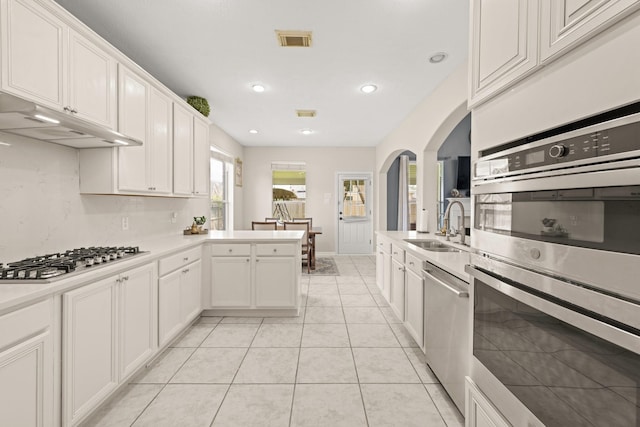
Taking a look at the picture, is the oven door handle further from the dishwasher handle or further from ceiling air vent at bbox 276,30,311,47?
ceiling air vent at bbox 276,30,311,47

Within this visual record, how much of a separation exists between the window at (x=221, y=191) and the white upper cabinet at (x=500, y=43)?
4.82 m

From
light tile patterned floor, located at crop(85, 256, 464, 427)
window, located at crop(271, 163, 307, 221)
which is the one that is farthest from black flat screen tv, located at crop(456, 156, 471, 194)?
light tile patterned floor, located at crop(85, 256, 464, 427)

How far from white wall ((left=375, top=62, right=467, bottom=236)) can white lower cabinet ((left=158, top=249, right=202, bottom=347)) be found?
9.40ft

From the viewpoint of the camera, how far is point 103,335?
5.63 ft

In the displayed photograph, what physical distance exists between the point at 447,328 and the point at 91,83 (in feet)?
9.24

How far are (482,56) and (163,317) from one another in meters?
2.76

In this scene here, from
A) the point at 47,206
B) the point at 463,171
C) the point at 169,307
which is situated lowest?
the point at 169,307

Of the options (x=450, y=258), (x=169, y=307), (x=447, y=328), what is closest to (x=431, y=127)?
(x=450, y=258)

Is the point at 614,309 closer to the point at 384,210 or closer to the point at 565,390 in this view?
the point at 565,390

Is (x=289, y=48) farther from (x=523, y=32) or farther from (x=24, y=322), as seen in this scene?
(x=24, y=322)

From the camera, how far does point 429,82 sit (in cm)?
333

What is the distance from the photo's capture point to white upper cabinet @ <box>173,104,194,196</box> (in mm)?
3078

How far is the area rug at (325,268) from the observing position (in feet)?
17.5

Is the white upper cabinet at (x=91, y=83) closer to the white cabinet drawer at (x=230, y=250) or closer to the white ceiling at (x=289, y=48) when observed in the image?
the white ceiling at (x=289, y=48)
